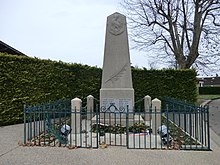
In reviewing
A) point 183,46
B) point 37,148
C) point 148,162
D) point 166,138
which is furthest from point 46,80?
point 183,46

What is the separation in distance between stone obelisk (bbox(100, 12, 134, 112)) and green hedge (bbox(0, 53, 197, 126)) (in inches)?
134

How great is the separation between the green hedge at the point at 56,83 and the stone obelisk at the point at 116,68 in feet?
11.1

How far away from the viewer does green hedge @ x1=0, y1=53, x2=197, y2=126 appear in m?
9.55

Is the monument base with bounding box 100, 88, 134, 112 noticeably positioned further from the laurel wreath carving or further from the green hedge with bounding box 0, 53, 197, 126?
the green hedge with bounding box 0, 53, 197, 126

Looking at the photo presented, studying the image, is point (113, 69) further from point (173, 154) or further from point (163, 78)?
point (163, 78)

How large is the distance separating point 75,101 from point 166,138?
3.00 meters

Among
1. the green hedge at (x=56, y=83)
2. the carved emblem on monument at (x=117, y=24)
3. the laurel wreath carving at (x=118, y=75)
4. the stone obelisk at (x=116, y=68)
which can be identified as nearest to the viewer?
the stone obelisk at (x=116, y=68)

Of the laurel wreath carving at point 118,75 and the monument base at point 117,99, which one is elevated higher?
the laurel wreath carving at point 118,75

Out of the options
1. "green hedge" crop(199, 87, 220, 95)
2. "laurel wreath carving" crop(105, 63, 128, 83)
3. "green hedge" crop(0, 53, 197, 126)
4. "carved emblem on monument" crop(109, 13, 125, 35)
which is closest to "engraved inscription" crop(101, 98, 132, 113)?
"laurel wreath carving" crop(105, 63, 128, 83)

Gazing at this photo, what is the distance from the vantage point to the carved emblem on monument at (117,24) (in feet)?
30.1

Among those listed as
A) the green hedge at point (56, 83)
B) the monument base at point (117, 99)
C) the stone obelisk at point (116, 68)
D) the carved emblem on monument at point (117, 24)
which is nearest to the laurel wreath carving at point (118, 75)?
the stone obelisk at point (116, 68)

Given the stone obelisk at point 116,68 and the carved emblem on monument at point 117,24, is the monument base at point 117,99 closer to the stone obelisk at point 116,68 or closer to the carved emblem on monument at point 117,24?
the stone obelisk at point 116,68

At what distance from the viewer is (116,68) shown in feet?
29.8

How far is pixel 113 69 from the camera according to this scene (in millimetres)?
9094
